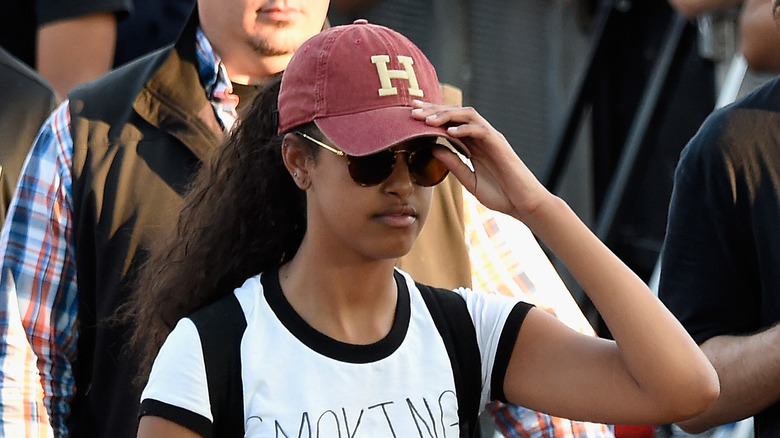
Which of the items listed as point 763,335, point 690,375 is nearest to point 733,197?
point 763,335

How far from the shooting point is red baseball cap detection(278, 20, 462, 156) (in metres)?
2.51

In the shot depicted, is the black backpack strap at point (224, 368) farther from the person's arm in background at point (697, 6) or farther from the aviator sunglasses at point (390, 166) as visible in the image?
the person's arm in background at point (697, 6)

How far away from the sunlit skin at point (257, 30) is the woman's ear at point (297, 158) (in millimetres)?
651

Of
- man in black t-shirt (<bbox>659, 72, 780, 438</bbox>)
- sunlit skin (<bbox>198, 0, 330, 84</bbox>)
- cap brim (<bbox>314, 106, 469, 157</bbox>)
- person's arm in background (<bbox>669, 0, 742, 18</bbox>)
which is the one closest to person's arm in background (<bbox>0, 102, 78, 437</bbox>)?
sunlit skin (<bbox>198, 0, 330, 84</bbox>)

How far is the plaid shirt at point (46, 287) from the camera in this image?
3.01 m

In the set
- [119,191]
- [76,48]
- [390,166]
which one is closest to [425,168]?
[390,166]

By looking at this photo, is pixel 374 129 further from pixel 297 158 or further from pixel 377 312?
pixel 377 312

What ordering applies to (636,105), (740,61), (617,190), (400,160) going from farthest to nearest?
(636,105) → (617,190) → (740,61) → (400,160)

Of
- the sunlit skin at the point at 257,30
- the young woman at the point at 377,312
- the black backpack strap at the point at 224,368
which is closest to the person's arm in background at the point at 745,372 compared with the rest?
the young woman at the point at 377,312

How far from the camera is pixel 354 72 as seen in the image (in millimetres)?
2588

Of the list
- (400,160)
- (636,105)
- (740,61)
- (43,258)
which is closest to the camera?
(400,160)

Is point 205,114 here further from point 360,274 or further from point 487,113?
point 487,113

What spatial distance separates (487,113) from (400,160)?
4569mm

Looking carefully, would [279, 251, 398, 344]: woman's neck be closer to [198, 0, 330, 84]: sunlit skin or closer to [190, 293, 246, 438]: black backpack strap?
[190, 293, 246, 438]: black backpack strap
